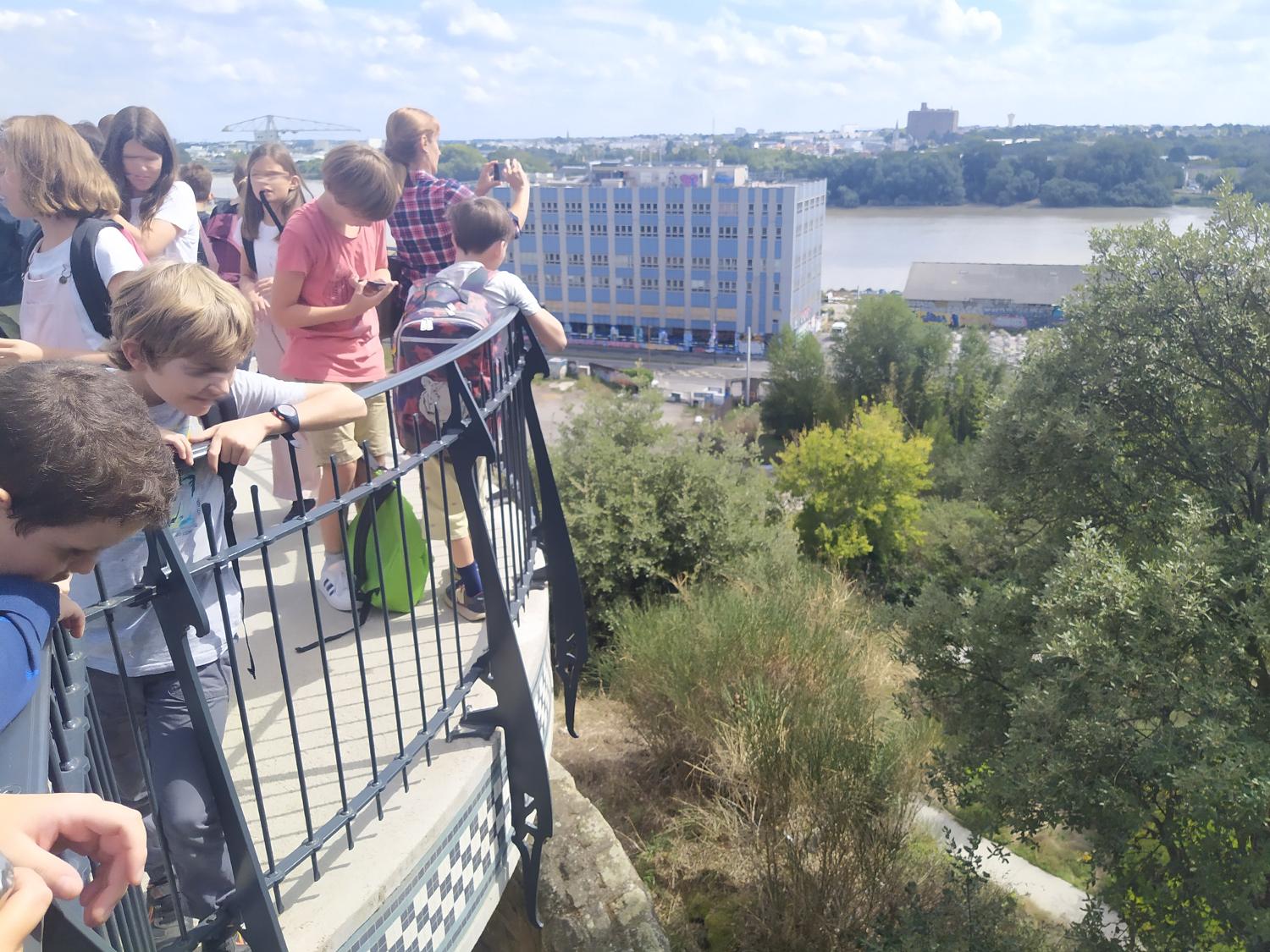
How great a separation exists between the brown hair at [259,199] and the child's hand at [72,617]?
342 centimetres

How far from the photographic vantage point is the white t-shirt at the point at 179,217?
12.1ft

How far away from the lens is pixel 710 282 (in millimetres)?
52156

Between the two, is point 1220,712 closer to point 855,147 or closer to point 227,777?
point 227,777

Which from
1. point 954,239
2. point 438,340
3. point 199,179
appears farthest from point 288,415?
point 954,239

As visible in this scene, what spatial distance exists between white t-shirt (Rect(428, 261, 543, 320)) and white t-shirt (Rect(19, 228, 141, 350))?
1080 millimetres

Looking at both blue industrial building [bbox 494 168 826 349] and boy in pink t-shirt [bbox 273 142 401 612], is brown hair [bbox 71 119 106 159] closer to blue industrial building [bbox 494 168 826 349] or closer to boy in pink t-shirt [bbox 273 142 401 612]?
boy in pink t-shirt [bbox 273 142 401 612]

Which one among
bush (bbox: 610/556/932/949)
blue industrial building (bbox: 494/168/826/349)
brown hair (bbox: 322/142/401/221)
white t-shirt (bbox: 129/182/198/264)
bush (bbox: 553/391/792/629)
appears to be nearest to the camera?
brown hair (bbox: 322/142/401/221)

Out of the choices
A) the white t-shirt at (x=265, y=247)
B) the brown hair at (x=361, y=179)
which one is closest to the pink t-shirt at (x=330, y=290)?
the brown hair at (x=361, y=179)

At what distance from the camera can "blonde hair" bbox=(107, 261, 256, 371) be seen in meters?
1.97

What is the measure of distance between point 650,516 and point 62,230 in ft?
30.3

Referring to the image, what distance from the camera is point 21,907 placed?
914mm

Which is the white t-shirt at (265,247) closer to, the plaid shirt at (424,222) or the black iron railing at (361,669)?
the plaid shirt at (424,222)

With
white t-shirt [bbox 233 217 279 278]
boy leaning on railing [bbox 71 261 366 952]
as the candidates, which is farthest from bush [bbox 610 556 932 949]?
boy leaning on railing [bbox 71 261 366 952]

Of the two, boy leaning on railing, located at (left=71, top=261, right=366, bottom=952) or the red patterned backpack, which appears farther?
the red patterned backpack
